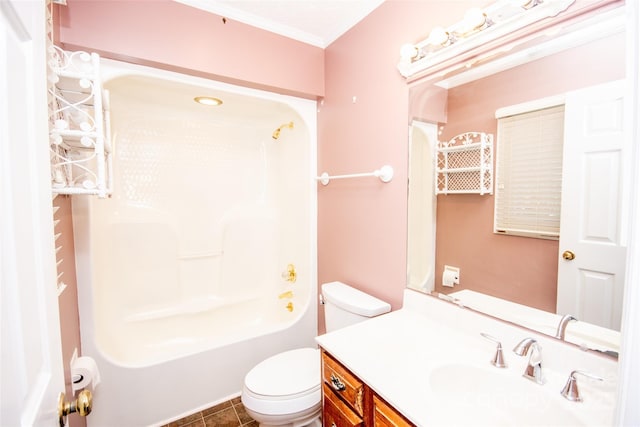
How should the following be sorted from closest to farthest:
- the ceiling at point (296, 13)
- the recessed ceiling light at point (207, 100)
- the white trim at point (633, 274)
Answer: the white trim at point (633, 274), the ceiling at point (296, 13), the recessed ceiling light at point (207, 100)

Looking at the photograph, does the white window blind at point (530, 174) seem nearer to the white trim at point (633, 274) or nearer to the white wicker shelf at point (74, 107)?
the white trim at point (633, 274)

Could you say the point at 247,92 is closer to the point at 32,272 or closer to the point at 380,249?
the point at 380,249

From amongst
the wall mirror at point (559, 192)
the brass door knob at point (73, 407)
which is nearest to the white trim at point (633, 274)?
the wall mirror at point (559, 192)

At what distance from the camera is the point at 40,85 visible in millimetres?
565

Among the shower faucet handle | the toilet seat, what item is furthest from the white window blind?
the shower faucet handle

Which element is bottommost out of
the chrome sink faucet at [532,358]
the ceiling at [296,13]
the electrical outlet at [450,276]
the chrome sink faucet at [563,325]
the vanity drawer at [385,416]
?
the vanity drawer at [385,416]

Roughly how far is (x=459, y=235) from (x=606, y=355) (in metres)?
0.57

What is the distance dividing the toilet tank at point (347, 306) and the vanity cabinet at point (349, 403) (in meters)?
0.39

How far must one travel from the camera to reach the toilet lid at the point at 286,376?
1.35m

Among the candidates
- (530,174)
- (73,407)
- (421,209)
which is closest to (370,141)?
(421,209)

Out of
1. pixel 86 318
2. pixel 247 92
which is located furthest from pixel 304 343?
pixel 247 92

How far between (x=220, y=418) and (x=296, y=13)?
2.42 m

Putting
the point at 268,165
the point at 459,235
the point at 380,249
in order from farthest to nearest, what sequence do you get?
the point at 268,165 < the point at 380,249 < the point at 459,235

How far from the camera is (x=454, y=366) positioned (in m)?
0.97
